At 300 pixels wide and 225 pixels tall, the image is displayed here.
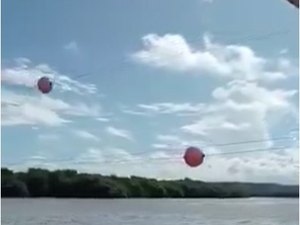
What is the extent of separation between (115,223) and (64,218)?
602 millimetres

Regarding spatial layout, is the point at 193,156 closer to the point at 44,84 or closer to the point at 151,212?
the point at 44,84

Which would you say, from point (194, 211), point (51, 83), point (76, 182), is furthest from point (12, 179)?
point (194, 211)

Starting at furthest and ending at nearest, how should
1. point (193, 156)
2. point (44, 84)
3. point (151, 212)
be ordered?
point (151, 212) < point (44, 84) < point (193, 156)

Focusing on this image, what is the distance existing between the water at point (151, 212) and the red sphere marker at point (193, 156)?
4886 millimetres

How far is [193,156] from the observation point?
1.96m

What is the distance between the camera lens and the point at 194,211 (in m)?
8.26

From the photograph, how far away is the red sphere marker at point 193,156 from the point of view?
1957 mm

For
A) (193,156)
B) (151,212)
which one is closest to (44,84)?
(193,156)

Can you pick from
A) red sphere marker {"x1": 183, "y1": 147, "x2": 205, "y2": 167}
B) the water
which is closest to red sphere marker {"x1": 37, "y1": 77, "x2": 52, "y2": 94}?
red sphere marker {"x1": 183, "y1": 147, "x2": 205, "y2": 167}

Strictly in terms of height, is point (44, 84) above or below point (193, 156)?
above

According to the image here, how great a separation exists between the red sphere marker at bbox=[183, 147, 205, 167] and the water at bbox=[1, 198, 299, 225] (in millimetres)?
4886

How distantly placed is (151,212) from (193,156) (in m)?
6.31

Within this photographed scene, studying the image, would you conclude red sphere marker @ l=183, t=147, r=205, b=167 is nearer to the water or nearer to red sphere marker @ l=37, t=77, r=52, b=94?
red sphere marker @ l=37, t=77, r=52, b=94

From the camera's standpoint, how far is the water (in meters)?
7.04
